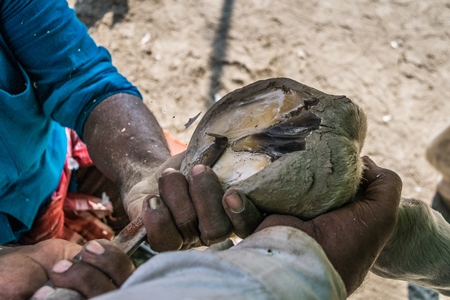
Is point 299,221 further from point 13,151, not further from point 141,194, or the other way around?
point 13,151

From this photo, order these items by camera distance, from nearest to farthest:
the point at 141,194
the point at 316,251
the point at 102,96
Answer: the point at 316,251 < the point at 141,194 < the point at 102,96

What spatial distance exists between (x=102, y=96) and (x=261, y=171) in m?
0.79

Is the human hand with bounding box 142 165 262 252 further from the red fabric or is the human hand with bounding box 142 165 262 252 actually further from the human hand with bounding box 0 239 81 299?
the red fabric

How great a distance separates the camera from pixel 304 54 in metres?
2.81

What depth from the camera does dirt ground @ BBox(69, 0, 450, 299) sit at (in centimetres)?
260

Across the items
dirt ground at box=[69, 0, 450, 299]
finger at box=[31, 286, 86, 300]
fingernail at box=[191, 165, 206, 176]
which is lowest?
dirt ground at box=[69, 0, 450, 299]

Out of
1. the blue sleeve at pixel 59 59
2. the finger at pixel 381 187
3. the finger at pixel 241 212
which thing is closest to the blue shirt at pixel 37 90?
the blue sleeve at pixel 59 59

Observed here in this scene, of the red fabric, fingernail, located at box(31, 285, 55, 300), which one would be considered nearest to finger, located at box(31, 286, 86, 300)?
fingernail, located at box(31, 285, 55, 300)

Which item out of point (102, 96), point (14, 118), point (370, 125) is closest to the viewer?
point (14, 118)

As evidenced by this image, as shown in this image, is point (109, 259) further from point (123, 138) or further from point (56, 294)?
point (123, 138)

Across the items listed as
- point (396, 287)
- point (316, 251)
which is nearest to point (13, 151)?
point (316, 251)

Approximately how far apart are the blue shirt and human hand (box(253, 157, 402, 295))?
852 millimetres

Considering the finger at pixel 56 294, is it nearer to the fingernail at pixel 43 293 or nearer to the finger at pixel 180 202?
the fingernail at pixel 43 293

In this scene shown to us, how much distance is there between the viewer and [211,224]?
93cm
